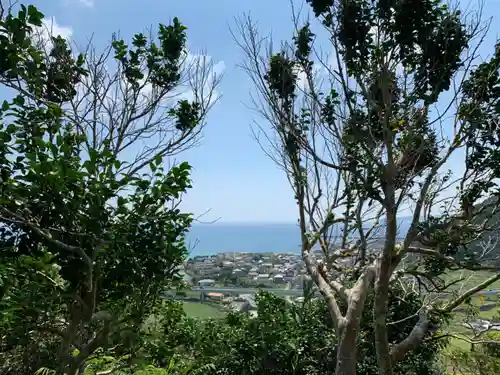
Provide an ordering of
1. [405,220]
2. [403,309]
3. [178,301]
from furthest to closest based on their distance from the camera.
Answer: [178,301] < [403,309] < [405,220]

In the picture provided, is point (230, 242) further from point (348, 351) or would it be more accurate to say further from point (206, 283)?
point (348, 351)

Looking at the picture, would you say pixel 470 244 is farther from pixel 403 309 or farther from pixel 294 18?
pixel 294 18

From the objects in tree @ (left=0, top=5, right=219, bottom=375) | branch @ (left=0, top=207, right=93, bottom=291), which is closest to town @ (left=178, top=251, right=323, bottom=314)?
tree @ (left=0, top=5, right=219, bottom=375)

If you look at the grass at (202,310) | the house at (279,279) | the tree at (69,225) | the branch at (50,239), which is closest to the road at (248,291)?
the grass at (202,310)

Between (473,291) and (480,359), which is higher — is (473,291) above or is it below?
above

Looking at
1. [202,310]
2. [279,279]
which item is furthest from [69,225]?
[279,279]

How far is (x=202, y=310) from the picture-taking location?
216 inches

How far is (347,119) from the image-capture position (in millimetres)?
3330

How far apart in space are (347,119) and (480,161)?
1.08 metres

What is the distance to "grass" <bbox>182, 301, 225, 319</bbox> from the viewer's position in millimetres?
5160

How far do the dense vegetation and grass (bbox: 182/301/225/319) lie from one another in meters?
0.22

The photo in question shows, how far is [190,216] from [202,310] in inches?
154

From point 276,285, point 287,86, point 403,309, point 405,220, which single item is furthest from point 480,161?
point 276,285

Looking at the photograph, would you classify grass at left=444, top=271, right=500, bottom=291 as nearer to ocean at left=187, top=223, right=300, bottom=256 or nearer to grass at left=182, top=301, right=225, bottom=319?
ocean at left=187, top=223, right=300, bottom=256
